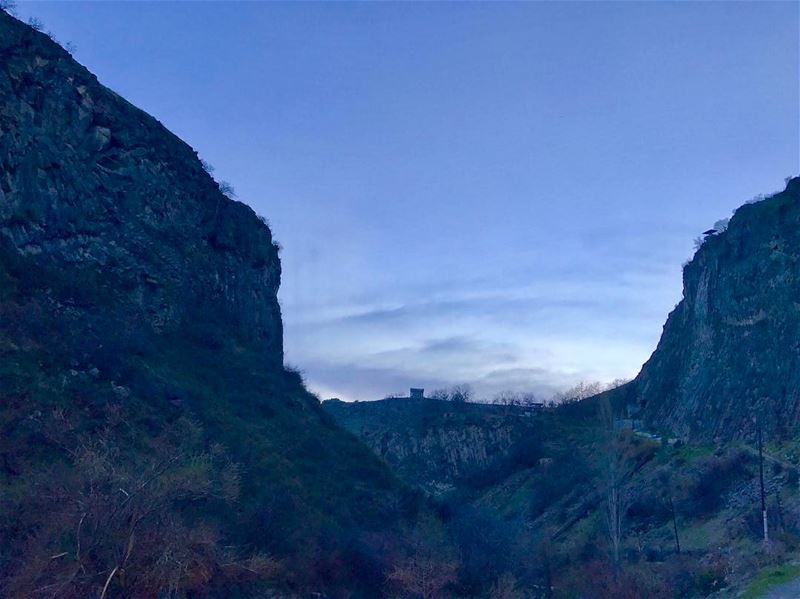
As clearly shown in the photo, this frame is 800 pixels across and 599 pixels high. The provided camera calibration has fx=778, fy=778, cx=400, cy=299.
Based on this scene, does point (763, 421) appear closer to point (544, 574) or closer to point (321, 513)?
point (544, 574)

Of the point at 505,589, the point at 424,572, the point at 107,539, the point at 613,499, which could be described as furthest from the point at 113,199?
the point at 613,499

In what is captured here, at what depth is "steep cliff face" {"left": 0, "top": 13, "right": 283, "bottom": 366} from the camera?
97.0 feet

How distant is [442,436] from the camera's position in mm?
82750

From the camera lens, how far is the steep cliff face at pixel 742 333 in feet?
139

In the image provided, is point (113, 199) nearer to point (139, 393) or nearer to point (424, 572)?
point (139, 393)

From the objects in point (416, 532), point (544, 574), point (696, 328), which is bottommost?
point (544, 574)

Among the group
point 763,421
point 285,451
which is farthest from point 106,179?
point 763,421

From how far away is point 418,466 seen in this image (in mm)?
81438

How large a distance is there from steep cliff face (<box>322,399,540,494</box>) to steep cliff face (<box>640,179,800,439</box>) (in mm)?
22869

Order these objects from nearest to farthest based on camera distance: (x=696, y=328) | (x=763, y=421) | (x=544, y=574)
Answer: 1. (x=544, y=574)
2. (x=763, y=421)
3. (x=696, y=328)

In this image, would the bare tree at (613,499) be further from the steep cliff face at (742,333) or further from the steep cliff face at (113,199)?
the steep cliff face at (113,199)

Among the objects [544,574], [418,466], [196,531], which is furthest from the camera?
[418,466]

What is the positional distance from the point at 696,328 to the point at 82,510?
50132 millimetres

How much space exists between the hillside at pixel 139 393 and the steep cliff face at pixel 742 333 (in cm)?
2073
